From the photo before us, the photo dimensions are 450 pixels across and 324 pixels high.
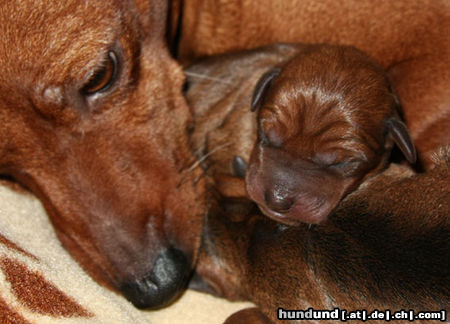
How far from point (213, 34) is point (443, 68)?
1.04 meters

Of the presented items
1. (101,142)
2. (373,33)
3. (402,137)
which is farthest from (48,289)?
(373,33)

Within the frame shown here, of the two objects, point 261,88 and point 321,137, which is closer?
point 321,137

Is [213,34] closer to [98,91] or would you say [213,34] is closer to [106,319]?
[98,91]

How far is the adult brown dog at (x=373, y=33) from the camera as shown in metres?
2.59

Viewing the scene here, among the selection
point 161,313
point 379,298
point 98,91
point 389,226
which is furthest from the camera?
point 161,313

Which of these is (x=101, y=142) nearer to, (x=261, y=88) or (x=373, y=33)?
(x=261, y=88)

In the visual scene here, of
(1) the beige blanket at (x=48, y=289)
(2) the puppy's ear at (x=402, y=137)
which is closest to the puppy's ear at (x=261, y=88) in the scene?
(2) the puppy's ear at (x=402, y=137)

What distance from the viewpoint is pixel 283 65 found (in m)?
2.65

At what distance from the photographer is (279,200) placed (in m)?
2.25

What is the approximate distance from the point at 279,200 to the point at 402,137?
50 cm

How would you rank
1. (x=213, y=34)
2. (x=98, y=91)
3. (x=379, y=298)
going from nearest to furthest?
(x=379, y=298) → (x=98, y=91) → (x=213, y=34)

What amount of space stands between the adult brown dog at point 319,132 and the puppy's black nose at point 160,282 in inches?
14.3

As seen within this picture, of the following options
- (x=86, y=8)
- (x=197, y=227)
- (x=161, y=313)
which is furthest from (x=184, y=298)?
(x=86, y=8)

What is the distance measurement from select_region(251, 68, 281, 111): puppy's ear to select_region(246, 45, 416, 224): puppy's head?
9 centimetres
